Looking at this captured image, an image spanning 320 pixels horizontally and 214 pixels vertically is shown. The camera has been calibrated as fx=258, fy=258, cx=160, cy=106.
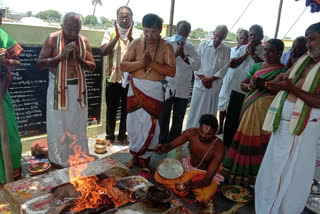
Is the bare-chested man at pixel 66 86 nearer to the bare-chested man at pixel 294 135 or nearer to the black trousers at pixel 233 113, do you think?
the bare-chested man at pixel 294 135

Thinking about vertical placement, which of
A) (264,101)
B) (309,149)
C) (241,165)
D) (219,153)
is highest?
(264,101)

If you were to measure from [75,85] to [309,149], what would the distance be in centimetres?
297

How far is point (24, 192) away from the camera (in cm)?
252

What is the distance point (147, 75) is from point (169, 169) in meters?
1.34

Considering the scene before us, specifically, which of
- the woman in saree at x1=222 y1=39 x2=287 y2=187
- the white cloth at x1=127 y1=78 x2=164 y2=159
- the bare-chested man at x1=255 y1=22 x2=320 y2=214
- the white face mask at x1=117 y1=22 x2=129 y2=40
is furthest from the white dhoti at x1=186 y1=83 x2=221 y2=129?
the bare-chested man at x1=255 y1=22 x2=320 y2=214

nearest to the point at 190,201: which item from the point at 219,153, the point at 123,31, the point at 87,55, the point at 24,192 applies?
the point at 219,153

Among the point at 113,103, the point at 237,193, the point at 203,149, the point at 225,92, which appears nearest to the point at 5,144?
the point at 113,103

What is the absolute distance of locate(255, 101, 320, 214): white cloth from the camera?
2.69m

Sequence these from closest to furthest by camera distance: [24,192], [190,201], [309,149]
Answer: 1. [24,192]
2. [309,149]
3. [190,201]

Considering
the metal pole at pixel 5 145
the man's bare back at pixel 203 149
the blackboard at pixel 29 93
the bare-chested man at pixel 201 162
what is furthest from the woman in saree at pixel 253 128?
the blackboard at pixel 29 93

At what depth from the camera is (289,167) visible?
2.78 meters

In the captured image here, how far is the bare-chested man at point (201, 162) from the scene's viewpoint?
3.21 metres

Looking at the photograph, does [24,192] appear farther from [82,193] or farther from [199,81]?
[199,81]

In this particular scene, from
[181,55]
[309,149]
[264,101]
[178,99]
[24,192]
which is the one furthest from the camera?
[178,99]
